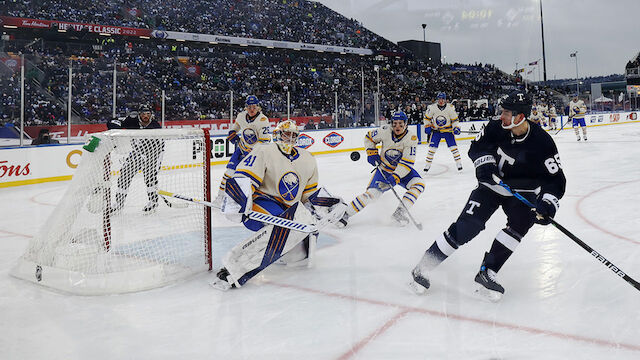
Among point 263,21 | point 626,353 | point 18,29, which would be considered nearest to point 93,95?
point 626,353

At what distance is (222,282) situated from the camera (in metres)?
2.69

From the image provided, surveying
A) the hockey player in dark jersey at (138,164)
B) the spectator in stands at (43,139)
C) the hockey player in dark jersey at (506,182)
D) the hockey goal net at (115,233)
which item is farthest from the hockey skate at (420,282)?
the spectator in stands at (43,139)

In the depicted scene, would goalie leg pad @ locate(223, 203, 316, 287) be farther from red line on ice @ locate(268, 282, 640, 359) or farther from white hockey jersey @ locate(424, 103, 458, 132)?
white hockey jersey @ locate(424, 103, 458, 132)

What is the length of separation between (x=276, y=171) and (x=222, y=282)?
71 centimetres

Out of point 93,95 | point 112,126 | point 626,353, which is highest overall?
point 93,95

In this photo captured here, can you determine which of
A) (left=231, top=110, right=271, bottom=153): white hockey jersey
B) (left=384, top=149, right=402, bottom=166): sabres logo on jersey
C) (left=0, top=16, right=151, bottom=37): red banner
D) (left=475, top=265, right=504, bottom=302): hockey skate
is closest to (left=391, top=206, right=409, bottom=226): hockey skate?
(left=384, top=149, right=402, bottom=166): sabres logo on jersey

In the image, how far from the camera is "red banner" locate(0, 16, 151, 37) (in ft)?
54.9

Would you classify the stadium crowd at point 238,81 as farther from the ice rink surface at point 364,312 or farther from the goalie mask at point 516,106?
the goalie mask at point 516,106

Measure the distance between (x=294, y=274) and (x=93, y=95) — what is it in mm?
6943

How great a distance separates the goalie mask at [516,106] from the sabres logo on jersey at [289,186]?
122 centimetres

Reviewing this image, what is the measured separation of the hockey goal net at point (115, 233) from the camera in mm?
2734

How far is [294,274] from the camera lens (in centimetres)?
292

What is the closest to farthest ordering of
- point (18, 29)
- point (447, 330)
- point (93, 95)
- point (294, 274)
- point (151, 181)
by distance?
point (447, 330), point (294, 274), point (151, 181), point (93, 95), point (18, 29)

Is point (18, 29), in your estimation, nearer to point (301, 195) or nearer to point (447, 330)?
point (301, 195)
